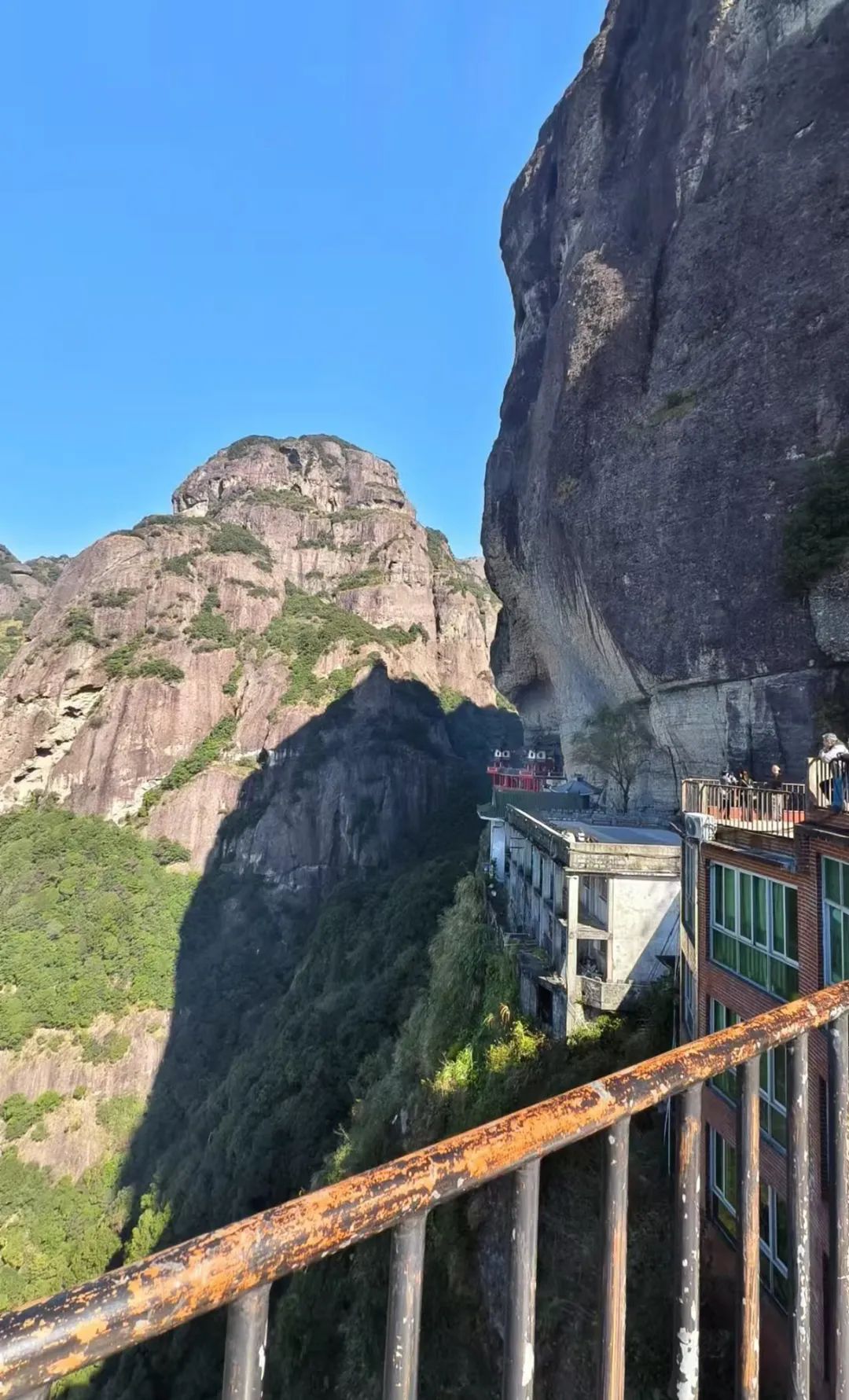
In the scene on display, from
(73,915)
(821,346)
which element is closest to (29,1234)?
(73,915)

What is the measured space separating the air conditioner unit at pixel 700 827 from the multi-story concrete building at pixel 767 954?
0.02m

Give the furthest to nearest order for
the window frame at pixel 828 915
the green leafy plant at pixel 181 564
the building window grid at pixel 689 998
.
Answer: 1. the green leafy plant at pixel 181 564
2. the building window grid at pixel 689 998
3. the window frame at pixel 828 915

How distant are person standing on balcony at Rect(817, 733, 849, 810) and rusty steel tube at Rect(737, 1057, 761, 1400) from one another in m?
6.59

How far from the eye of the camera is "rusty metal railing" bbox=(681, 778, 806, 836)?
7742mm

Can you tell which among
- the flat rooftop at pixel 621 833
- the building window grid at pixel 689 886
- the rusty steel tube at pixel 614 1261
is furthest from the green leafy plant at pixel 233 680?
the rusty steel tube at pixel 614 1261

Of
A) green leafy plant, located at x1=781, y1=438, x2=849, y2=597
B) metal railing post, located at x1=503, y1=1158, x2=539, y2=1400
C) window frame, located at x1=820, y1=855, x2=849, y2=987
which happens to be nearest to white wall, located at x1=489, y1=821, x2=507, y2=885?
green leafy plant, located at x1=781, y1=438, x2=849, y2=597

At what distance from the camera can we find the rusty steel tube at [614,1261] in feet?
4.57

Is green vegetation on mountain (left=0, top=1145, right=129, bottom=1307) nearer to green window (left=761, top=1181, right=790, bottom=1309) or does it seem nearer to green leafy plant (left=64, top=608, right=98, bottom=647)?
green window (left=761, top=1181, right=790, bottom=1309)

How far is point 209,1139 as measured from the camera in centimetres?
2503

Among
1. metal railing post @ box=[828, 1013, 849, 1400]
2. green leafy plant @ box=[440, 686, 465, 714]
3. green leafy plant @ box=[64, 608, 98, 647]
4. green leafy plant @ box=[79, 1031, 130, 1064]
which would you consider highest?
green leafy plant @ box=[64, 608, 98, 647]

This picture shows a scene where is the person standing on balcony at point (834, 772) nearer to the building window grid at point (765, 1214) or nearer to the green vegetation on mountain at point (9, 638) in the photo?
the building window grid at point (765, 1214)

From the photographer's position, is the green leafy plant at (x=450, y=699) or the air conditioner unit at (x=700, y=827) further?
the green leafy plant at (x=450, y=699)

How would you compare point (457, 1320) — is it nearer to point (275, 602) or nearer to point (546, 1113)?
point (546, 1113)

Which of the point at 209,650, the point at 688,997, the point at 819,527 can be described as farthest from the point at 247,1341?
the point at 209,650
